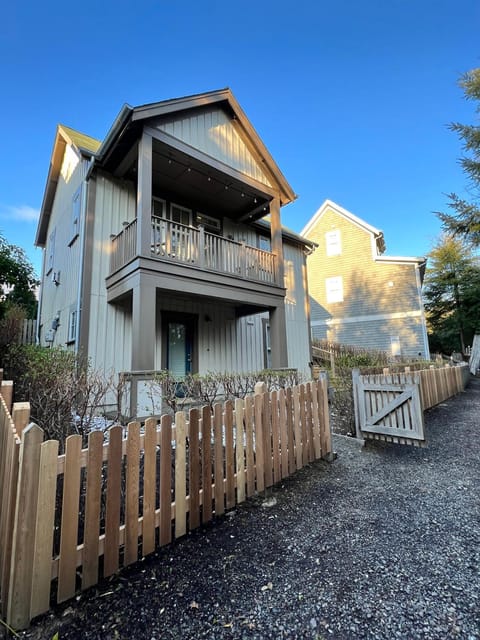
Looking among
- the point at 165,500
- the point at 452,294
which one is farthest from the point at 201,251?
the point at 452,294

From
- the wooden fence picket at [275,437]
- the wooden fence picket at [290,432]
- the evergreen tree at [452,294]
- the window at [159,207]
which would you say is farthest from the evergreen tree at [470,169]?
the wooden fence picket at [275,437]

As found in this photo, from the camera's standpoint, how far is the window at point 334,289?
2173 centimetres

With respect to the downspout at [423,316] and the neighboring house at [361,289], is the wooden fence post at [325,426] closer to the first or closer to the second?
the downspout at [423,316]

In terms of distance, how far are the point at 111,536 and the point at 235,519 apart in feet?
4.08

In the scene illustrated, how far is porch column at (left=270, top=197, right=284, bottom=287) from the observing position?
10.2m

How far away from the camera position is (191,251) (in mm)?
8234

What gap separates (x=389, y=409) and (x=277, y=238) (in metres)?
7.04

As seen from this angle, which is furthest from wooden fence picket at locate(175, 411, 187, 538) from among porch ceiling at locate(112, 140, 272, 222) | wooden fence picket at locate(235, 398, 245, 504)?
porch ceiling at locate(112, 140, 272, 222)

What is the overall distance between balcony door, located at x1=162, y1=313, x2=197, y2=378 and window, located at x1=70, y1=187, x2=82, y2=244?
3.59 metres

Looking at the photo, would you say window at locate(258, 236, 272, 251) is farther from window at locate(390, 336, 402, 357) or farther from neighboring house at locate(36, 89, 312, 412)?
window at locate(390, 336, 402, 357)

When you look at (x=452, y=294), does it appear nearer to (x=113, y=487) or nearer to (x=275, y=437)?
(x=275, y=437)

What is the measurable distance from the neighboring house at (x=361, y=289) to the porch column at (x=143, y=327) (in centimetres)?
1705

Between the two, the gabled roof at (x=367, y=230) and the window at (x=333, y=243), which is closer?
the gabled roof at (x=367, y=230)

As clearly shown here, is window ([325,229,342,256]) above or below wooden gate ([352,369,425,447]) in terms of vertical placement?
above
